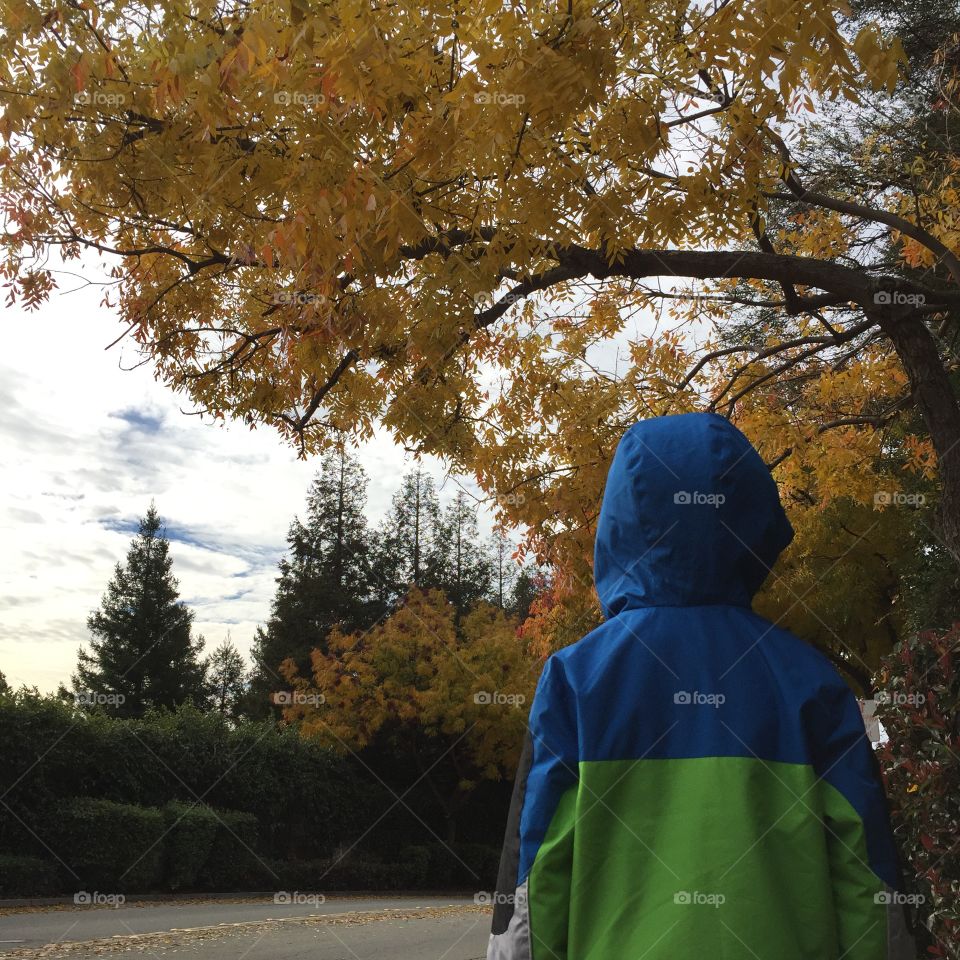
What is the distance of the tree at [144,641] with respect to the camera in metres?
36.2

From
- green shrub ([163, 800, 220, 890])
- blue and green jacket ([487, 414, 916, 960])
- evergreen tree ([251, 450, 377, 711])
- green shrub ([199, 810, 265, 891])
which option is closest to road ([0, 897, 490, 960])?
green shrub ([163, 800, 220, 890])

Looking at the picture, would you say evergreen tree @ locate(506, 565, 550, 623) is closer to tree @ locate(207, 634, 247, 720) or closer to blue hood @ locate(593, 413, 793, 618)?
tree @ locate(207, 634, 247, 720)

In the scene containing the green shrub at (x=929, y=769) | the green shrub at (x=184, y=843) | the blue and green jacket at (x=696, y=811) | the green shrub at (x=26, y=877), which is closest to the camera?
the blue and green jacket at (x=696, y=811)

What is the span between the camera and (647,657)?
1.96 metres

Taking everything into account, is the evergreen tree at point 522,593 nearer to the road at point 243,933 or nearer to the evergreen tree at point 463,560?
the evergreen tree at point 463,560

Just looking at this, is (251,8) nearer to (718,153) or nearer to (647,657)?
(718,153)

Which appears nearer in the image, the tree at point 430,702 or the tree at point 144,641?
the tree at point 430,702

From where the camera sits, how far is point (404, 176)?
560 centimetres

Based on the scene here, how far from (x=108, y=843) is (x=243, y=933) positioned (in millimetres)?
6111

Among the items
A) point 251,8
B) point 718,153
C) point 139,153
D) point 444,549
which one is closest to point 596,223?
point 718,153

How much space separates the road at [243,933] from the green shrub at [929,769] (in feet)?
17.7

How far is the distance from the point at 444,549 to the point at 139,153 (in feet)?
134

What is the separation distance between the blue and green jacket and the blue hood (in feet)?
0.30

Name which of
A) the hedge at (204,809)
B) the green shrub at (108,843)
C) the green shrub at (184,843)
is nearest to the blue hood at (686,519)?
the hedge at (204,809)
